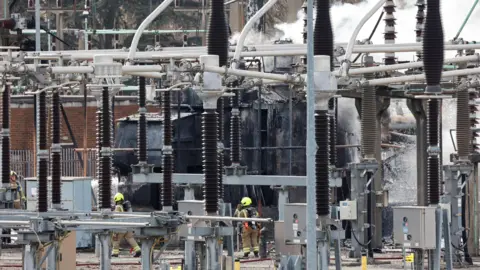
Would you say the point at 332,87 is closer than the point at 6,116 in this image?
Yes

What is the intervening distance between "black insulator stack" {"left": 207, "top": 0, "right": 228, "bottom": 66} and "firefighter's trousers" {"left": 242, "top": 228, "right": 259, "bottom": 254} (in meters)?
13.7

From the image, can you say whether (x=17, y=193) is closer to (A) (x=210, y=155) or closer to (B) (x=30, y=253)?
(B) (x=30, y=253)

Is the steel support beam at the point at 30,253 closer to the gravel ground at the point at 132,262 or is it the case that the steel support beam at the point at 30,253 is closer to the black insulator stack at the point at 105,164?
the black insulator stack at the point at 105,164

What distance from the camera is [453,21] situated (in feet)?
216

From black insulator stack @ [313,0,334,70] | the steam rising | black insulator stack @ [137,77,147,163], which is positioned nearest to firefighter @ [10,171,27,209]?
black insulator stack @ [137,77,147,163]

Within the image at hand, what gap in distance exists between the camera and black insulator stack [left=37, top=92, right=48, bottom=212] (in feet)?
123

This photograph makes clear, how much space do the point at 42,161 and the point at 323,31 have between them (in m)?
7.03

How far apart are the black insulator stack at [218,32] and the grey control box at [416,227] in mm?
4821

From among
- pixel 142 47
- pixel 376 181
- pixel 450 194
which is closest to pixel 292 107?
pixel 376 181

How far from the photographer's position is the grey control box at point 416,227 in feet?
122

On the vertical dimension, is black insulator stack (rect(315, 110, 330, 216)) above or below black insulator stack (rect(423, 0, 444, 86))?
below

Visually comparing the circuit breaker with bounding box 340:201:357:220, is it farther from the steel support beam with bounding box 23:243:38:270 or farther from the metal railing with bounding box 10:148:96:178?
the metal railing with bounding box 10:148:96:178

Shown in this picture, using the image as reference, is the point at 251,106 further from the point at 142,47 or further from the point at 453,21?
the point at 142,47

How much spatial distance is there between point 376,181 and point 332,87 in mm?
15401
